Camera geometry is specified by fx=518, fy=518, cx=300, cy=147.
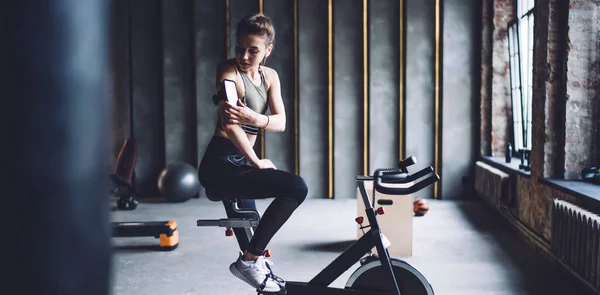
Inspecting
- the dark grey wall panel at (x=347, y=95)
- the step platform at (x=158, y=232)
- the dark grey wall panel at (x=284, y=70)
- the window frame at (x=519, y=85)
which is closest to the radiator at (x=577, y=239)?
the window frame at (x=519, y=85)

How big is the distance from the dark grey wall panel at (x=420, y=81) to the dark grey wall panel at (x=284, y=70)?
1642 mm

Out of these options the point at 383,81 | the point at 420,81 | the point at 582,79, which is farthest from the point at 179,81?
the point at 582,79

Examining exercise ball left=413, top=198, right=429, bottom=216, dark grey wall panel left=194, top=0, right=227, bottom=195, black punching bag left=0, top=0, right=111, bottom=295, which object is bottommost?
exercise ball left=413, top=198, right=429, bottom=216

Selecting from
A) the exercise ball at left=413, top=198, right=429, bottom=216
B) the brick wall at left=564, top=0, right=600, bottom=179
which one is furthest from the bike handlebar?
the exercise ball at left=413, top=198, right=429, bottom=216

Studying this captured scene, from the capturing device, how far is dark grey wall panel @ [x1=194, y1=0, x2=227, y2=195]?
24.6ft

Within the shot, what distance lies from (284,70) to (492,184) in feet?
10.8

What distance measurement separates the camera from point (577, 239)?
10.7 feet

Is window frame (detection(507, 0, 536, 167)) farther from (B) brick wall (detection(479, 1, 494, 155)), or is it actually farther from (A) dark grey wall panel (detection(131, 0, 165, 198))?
(A) dark grey wall panel (detection(131, 0, 165, 198))

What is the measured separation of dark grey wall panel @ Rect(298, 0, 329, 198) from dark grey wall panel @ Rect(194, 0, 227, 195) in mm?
1171

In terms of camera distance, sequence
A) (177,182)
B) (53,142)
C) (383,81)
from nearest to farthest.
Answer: (53,142)
(177,182)
(383,81)

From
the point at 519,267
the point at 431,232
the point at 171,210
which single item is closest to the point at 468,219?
the point at 431,232

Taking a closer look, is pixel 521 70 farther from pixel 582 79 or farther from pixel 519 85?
pixel 582 79

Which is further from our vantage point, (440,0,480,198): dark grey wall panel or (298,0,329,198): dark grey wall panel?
(298,0,329,198): dark grey wall panel

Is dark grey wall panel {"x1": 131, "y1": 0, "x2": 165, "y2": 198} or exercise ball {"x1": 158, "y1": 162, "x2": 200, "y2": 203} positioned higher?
dark grey wall panel {"x1": 131, "y1": 0, "x2": 165, "y2": 198}
